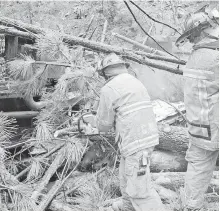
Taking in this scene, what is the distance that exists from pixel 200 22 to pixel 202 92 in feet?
2.01

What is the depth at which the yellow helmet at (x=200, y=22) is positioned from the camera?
2.83 m

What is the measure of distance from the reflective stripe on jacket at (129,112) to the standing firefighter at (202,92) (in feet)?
1.27

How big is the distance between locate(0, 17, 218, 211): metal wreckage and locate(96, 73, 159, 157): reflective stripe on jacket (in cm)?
53

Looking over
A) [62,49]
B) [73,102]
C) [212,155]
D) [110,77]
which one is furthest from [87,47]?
[212,155]

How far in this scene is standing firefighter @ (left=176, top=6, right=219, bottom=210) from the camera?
2744mm

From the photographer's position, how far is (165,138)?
421 centimetres

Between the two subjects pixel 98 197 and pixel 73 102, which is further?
pixel 73 102

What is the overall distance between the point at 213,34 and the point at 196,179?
52.1 inches

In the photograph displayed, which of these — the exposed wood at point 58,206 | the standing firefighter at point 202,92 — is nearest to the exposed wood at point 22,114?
the exposed wood at point 58,206

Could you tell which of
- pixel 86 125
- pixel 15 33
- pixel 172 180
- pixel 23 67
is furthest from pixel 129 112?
pixel 15 33

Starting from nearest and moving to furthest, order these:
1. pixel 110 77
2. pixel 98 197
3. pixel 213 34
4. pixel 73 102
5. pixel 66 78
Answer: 1. pixel 213 34
2. pixel 110 77
3. pixel 98 197
4. pixel 66 78
5. pixel 73 102

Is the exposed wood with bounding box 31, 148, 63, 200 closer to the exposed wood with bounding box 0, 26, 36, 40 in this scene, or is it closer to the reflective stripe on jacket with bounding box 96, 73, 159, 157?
the reflective stripe on jacket with bounding box 96, 73, 159, 157

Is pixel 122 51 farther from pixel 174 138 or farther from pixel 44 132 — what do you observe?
pixel 44 132

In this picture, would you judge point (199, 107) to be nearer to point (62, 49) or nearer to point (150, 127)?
point (150, 127)
